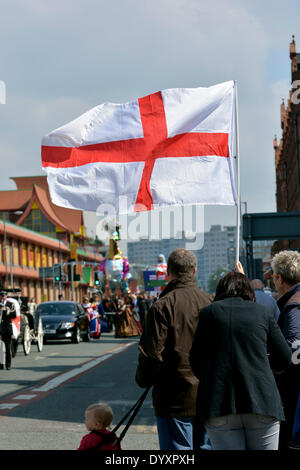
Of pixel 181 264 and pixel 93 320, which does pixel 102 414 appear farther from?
pixel 93 320

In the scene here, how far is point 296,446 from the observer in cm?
430

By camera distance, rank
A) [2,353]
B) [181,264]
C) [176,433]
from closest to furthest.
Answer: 1. [176,433]
2. [181,264]
3. [2,353]

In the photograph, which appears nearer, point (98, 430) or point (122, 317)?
point (98, 430)

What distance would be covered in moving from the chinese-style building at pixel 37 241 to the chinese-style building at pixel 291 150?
22775mm

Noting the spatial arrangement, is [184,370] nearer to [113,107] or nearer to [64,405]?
[113,107]

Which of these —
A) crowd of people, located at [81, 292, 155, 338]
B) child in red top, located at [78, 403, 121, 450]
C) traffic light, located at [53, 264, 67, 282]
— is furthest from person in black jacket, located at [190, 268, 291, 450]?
traffic light, located at [53, 264, 67, 282]

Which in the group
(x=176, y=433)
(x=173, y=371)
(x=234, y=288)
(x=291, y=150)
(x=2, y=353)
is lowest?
(x=2, y=353)

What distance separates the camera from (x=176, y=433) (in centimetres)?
518

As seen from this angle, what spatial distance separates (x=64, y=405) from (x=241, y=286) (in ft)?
25.7

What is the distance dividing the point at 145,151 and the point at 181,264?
3.69m

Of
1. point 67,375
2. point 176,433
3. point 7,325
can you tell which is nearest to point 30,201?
point 7,325

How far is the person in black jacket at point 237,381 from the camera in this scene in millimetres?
4379

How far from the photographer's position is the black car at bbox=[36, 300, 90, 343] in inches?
1177

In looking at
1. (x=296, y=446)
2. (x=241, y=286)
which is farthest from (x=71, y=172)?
(x=296, y=446)
